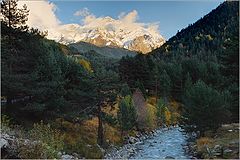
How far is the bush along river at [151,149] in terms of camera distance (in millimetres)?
30438

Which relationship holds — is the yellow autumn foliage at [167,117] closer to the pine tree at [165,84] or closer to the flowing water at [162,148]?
the pine tree at [165,84]

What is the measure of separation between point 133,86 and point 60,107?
39.4 m

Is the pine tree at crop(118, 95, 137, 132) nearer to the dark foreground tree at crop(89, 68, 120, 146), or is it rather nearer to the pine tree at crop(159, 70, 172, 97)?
the dark foreground tree at crop(89, 68, 120, 146)

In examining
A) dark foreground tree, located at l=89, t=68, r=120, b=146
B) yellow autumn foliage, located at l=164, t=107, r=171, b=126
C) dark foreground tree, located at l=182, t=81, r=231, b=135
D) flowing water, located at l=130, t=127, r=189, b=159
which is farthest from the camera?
yellow autumn foliage, located at l=164, t=107, r=171, b=126

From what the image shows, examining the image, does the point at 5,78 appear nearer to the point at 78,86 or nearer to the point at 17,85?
the point at 17,85

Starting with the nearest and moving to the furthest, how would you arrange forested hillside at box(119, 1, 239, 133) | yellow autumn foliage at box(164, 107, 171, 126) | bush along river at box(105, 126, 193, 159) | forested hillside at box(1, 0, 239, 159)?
1. forested hillside at box(1, 0, 239, 159)
2. bush along river at box(105, 126, 193, 159)
3. forested hillside at box(119, 1, 239, 133)
4. yellow autumn foliage at box(164, 107, 171, 126)

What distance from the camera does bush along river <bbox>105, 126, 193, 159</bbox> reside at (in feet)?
99.9

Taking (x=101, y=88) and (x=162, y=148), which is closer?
(x=101, y=88)

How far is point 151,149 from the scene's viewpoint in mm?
35406

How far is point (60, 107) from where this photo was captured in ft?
104

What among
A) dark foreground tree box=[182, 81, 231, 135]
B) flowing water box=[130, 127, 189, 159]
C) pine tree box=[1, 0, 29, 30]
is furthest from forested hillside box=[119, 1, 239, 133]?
pine tree box=[1, 0, 29, 30]

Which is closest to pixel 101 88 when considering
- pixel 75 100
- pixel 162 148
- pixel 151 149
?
pixel 75 100

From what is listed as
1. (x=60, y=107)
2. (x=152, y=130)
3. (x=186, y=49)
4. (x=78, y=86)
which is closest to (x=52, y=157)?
(x=60, y=107)

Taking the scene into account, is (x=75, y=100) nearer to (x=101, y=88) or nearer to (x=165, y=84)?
(x=101, y=88)
